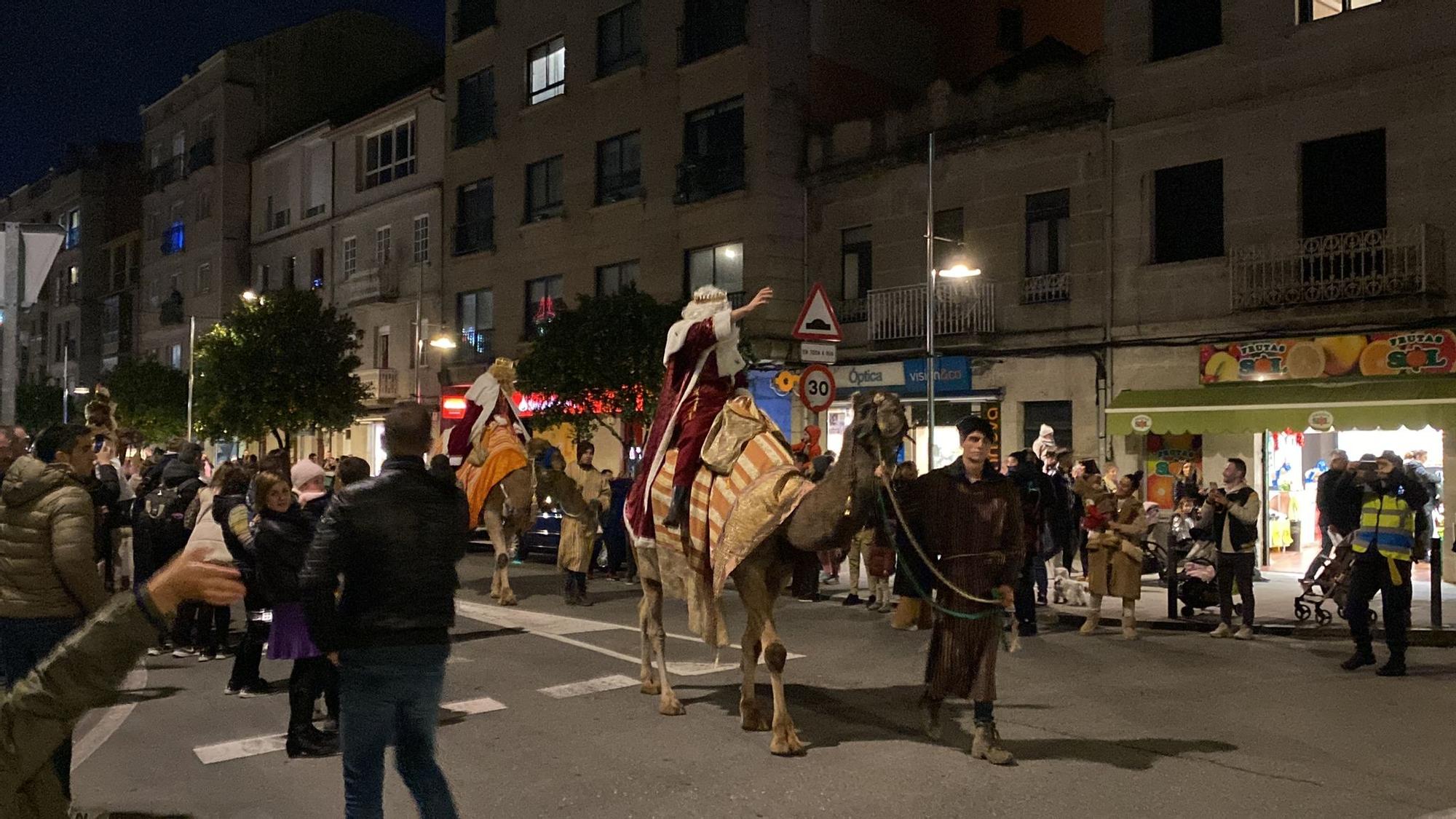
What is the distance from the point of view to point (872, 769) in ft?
21.2

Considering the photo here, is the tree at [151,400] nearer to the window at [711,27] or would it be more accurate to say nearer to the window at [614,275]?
the window at [614,275]

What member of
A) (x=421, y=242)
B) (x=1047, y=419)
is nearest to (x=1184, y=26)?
(x=1047, y=419)

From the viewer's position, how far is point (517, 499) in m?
13.9

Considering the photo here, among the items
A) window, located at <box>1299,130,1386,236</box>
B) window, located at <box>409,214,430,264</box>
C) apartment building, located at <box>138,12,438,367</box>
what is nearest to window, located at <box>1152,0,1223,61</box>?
window, located at <box>1299,130,1386,236</box>

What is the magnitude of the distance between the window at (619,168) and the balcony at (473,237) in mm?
4391

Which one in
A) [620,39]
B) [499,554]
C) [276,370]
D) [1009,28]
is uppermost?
[1009,28]

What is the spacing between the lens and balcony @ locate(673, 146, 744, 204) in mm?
25203

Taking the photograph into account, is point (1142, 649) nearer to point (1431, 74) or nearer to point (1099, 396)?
point (1099, 396)

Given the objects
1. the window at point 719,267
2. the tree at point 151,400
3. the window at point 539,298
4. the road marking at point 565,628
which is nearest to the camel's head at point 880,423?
the road marking at point 565,628

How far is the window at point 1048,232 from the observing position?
20.7 m

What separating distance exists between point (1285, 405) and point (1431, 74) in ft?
16.7

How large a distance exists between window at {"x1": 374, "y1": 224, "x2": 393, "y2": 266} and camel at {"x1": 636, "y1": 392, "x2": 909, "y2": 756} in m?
29.2

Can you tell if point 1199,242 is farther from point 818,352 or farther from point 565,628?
point 565,628

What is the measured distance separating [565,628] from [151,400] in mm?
33308
